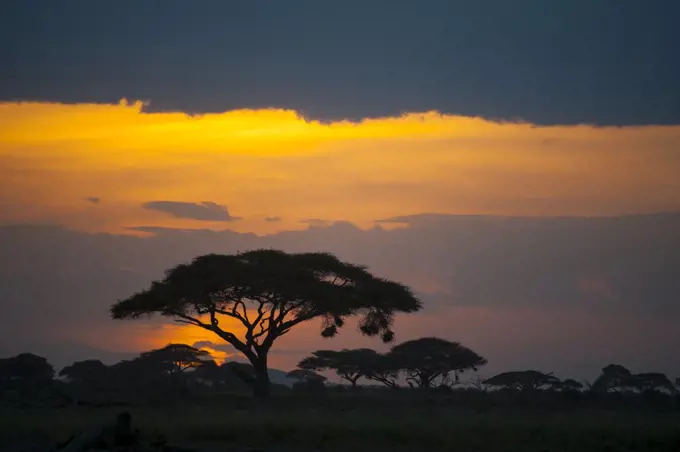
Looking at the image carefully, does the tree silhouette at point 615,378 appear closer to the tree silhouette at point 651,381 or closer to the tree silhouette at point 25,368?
the tree silhouette at point 651,381

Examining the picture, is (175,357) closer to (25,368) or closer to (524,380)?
(25,368)

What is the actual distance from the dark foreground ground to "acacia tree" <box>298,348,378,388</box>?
40.7 m

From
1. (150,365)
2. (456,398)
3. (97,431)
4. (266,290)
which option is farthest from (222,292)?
(97,431)

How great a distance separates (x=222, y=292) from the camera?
161 feet

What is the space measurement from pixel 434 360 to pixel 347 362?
7.25m

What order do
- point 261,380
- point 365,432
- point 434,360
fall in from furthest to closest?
point 434,360
point 261,380
point 365,432

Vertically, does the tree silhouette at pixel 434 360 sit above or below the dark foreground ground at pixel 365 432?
above

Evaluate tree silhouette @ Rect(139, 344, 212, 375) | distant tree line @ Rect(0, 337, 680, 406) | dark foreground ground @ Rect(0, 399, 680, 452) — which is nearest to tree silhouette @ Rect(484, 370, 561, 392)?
distant tree line @ Rect(0, 337, 680, 406)

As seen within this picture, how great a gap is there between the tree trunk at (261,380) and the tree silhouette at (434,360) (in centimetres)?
2217

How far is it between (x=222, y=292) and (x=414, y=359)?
23.5m

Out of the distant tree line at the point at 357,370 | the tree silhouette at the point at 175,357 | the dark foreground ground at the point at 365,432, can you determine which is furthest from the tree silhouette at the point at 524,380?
Answer: the dark foreground ground at the point at 365,432

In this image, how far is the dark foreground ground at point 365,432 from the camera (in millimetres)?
24438

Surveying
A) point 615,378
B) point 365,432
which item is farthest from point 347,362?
point 365,432

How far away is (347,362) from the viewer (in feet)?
241
